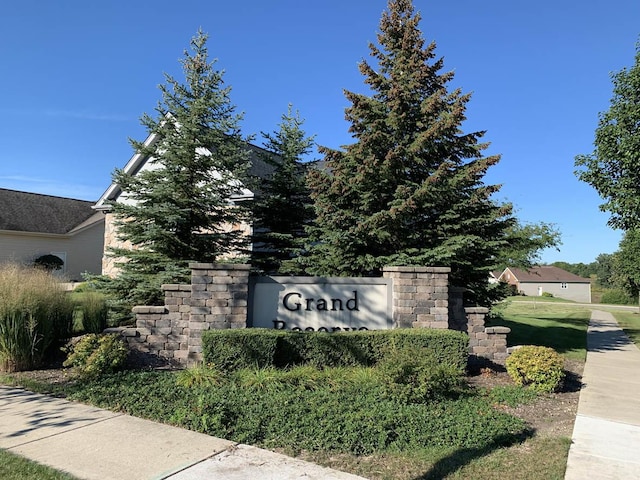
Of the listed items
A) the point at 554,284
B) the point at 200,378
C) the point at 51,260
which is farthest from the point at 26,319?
the point at 554,284

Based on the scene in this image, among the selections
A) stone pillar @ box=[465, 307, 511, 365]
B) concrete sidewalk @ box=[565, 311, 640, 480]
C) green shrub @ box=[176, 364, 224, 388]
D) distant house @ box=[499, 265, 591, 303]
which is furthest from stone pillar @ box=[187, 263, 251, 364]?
distant house @ box=[499, 265, 591, 303]

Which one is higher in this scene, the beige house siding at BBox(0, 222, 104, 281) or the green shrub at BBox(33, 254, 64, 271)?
the beige house siding at BBox(0, 222, 104, 281)

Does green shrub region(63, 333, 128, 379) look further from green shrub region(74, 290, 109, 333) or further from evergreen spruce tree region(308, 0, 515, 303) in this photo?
evergreen spruce tree region(308, 0, 515, 303)

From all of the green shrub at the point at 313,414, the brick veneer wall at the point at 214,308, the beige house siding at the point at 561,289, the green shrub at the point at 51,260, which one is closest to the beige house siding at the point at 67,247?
the green shrub at the point at 51,260

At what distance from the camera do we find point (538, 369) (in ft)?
21.7

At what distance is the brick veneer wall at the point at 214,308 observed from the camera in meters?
7.24

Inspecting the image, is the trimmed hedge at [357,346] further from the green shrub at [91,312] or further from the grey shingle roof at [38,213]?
the grey shingle roof at [38,213]

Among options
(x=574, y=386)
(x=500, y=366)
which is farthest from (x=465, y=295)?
(x=574, y=386)

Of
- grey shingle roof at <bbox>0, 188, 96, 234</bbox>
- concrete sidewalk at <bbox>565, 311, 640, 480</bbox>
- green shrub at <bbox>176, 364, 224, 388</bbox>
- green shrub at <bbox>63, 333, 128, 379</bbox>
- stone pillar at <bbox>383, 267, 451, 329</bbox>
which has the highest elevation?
grey shingle roof at <bbox>0, 188, 96, 234</bbox>

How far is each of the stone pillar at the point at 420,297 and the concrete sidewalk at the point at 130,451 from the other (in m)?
4.07

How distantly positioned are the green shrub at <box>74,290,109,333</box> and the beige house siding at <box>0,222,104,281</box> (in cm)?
1754

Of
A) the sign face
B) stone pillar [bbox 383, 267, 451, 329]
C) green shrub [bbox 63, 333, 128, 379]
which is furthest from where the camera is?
stone pillar [bbox 383, 267, 451, 329]

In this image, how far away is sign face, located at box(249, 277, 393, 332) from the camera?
7473 mm

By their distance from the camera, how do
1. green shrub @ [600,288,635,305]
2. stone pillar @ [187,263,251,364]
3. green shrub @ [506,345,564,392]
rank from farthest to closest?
green shrub @ [600,288,635,305] < stone pillar @ [187,263,251,364] < green shrub @ [506,345,564,392]
